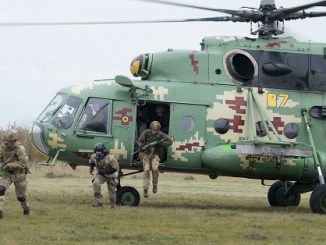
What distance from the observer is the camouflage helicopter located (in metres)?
16.6

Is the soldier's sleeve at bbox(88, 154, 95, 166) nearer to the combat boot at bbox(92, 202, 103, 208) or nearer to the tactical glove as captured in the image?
the tactical glove

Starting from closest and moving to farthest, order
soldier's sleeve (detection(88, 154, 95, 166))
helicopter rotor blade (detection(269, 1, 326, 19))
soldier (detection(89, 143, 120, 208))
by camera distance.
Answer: helicopter rotor blade (detection(269, 1, 326, 19)), soldier (detection(89, 143, 120, 208)), soldier's sleeve (detection(88, 154, 95, 166))

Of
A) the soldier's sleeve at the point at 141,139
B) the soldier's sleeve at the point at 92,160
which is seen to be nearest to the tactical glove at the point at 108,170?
the soldier's sleeve at the point at 92,160

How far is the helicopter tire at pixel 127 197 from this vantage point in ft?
55.4

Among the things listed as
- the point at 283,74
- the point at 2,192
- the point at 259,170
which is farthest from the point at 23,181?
the point at 283,74

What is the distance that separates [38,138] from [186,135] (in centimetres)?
357

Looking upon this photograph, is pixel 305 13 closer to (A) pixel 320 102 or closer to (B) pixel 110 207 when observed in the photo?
(A) pixel 320 102

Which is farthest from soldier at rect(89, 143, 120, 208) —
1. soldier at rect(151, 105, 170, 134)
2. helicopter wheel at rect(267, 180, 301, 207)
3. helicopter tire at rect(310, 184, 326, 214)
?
helicopter wheel at rect(267, 180, 301, 207)

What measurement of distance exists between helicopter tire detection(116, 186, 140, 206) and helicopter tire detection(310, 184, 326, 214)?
413 cm

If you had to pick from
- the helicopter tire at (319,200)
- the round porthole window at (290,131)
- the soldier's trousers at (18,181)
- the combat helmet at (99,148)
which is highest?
the round porthole window at (290,131)

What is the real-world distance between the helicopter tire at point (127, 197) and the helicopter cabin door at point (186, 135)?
3.54 ft

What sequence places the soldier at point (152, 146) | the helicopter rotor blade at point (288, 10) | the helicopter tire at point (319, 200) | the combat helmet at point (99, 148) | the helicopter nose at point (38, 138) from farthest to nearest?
the helicopter nose at point (38, 138)
the soldier at point (152, 146)
the helicopter tire at point (319, 200)
the combat helmet at point (99, 148)
the helicopter rotor blade at point (288, 10)

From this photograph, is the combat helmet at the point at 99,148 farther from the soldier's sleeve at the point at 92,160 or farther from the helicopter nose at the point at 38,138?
the helicopter nose at the point at 38,138

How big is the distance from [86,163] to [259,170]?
4.20m
